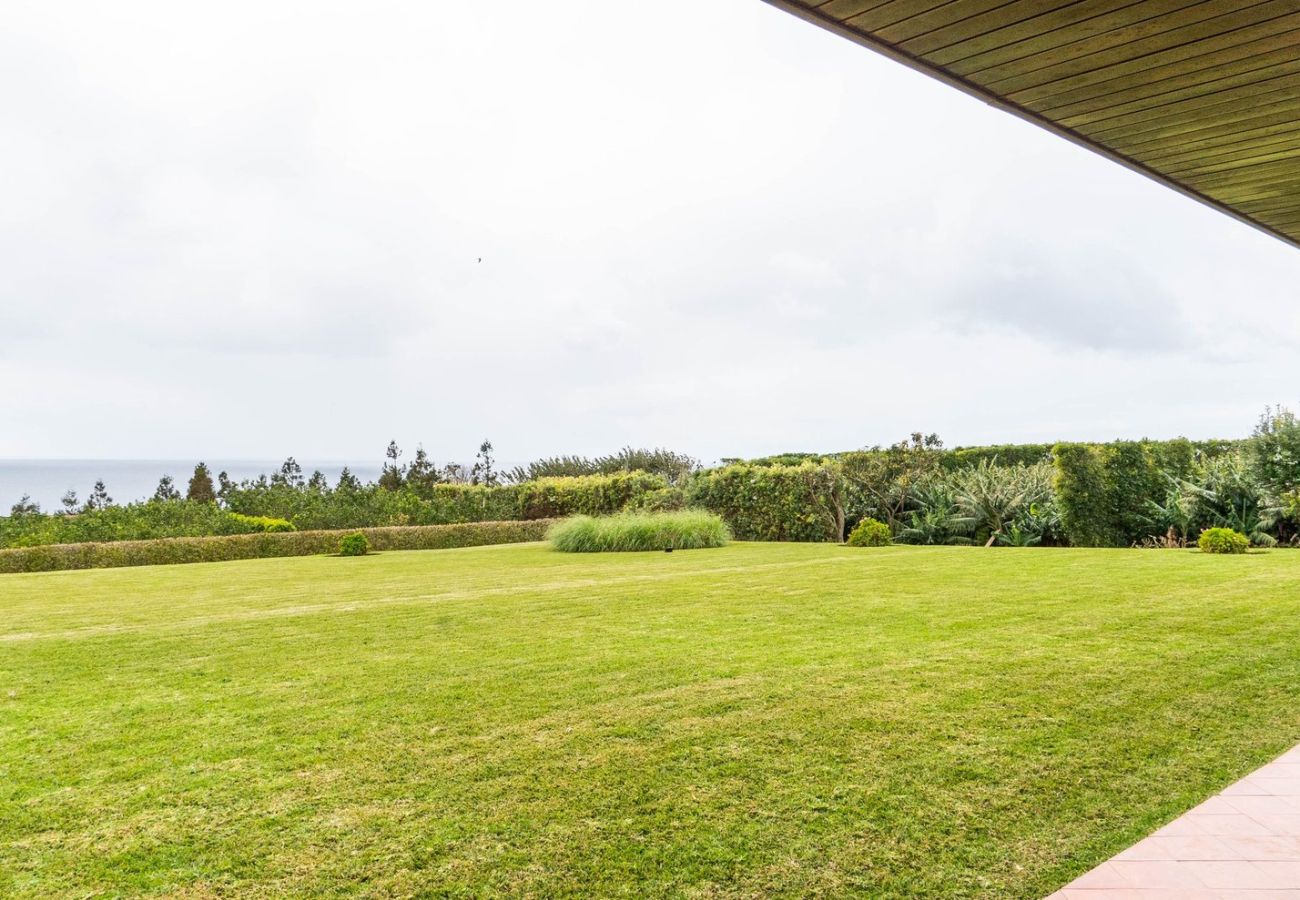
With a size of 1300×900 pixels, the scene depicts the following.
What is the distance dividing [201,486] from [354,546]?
7.05 meters

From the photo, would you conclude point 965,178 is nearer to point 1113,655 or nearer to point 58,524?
point 1113,655

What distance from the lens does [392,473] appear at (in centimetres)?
2119

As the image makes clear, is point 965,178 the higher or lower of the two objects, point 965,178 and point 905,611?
the higher

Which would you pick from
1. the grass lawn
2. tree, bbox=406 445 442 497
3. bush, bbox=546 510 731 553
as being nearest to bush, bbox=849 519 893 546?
bush, bbox=546 510 731 553

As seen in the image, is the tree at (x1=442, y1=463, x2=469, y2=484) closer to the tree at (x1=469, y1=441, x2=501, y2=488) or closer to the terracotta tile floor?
the tree at (x1=469, y1=441, x2=501, y2=488)

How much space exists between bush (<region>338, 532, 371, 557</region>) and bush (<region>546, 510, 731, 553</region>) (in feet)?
10.8

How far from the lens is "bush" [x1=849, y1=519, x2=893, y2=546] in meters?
13.6

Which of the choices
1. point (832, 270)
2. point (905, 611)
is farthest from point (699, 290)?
point (905, 611)

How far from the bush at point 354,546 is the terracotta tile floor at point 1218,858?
43.5ft

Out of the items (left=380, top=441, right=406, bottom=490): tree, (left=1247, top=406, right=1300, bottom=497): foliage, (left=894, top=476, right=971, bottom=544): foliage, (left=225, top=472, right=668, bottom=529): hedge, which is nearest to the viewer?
(left=1247, top=406, right=1300, bottom=497): foliage

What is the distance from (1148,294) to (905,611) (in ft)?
52.3

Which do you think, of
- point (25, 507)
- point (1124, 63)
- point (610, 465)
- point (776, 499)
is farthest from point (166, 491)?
point (1124, 63)

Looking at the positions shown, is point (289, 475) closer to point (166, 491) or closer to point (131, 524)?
point (166, 491)

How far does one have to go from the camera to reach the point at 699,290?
23188 millimetres
